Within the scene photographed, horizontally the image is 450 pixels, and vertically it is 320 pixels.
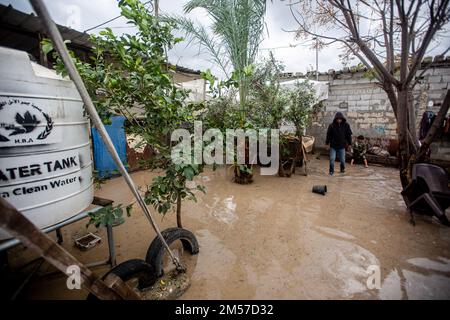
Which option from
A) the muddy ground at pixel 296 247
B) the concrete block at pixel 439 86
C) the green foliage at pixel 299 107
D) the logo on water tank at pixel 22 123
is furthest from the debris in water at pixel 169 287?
the concrete block at pixel 439 86

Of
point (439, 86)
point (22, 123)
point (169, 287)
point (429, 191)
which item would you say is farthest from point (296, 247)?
point (439, 86)

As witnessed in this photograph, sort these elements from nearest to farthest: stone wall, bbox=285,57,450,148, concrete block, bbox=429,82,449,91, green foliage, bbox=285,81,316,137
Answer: green foliage, bbox=285,81,316,137
concrete block, bbox=429,82,449,91
stone wall, bbox=285,57,450,148

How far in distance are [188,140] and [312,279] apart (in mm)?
2191

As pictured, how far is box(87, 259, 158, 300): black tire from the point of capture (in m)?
2.19

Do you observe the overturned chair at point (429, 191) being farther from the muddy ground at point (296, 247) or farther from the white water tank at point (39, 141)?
the white water tank at point (39, 141)

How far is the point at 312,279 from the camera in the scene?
8.77ft

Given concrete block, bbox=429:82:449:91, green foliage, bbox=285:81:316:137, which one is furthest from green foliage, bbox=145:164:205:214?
concrete block, bbox=429:82:449:91

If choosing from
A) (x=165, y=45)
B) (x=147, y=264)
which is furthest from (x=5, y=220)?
(x=165, y=45)

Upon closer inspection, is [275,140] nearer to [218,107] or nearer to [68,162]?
[218,107]

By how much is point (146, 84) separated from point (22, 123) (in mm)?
1067

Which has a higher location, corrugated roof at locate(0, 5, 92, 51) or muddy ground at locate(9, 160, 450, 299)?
corrugated roof at locate(0, 5, 92, 51)

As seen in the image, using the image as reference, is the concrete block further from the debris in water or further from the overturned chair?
the debris in water

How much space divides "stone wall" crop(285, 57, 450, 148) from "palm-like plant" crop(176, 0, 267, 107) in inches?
181

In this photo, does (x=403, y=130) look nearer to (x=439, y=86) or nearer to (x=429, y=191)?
(x=429, y=191)
